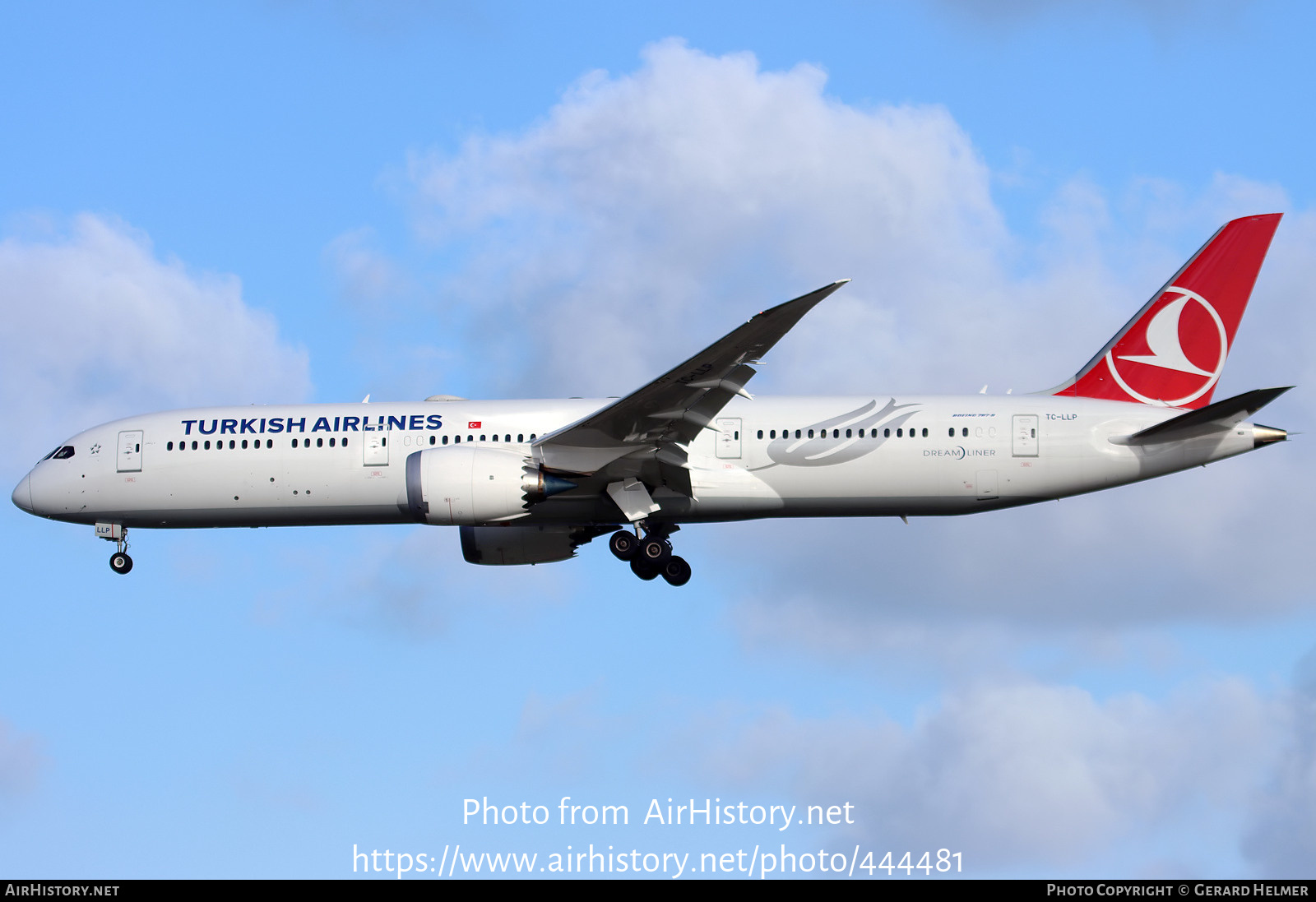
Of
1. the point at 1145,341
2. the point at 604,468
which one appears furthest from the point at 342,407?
the point at 1145,341

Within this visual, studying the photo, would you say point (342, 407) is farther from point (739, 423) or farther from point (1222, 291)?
point (1222, 291)

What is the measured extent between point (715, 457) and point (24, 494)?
532 inches

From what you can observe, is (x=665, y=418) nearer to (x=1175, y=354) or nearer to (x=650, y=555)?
(x=650, y=555)

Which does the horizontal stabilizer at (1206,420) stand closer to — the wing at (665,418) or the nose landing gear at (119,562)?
the wing at (665,418)

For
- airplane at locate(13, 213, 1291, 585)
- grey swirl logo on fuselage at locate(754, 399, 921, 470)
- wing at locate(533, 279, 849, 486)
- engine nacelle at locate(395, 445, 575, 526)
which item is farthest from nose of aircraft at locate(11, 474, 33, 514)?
grey swirl logo on fuselage at locate(754, 399, 921, 470)

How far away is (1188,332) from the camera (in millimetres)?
31344

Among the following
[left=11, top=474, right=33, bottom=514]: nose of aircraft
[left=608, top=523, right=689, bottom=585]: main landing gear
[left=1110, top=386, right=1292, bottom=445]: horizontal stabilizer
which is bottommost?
[left=608, top=523, right=689, bottom=585]: main landing gear

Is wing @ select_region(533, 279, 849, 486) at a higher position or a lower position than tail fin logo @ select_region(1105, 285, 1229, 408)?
lower

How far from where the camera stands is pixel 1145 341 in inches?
1232

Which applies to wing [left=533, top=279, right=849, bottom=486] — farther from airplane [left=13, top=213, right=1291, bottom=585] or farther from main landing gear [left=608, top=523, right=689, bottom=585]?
main landing gear [left=608, top=523, right=689, bottom=585]

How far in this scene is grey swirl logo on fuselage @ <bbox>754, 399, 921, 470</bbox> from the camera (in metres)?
29.4

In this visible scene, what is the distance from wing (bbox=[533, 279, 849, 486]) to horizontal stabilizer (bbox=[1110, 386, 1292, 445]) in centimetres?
728

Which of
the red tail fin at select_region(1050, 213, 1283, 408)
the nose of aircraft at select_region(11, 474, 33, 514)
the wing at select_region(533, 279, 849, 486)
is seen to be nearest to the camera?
the wing at select_region(533, 279, 849, 486)

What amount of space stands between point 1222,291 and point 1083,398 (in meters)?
3.92
